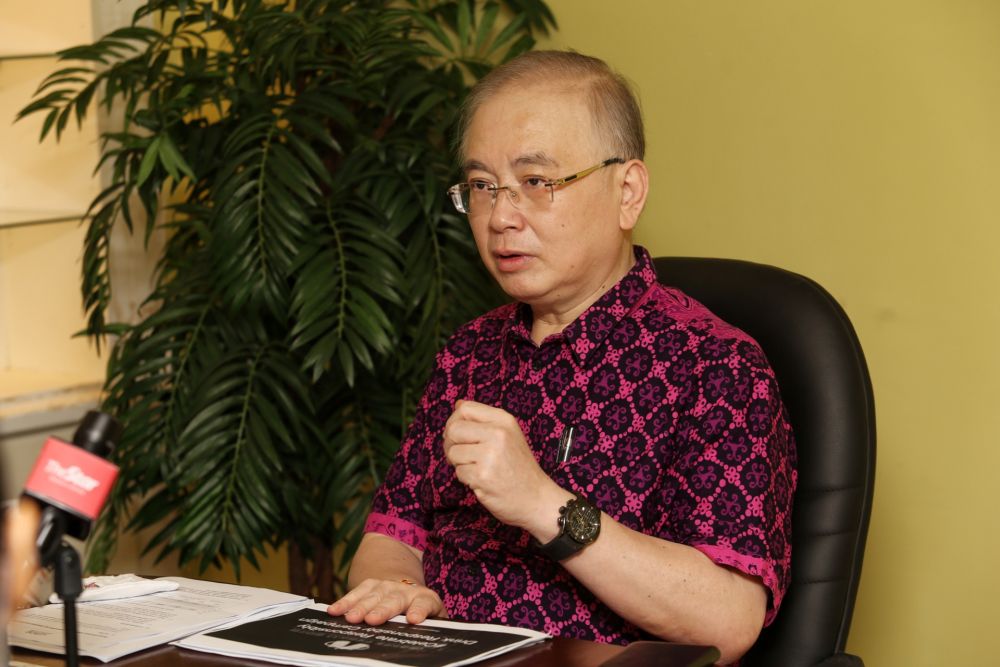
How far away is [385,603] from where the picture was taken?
133 cm

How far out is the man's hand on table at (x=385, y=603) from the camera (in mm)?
1280

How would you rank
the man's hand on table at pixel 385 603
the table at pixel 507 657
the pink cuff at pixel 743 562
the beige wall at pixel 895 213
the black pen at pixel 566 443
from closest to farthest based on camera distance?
the table at pixel 507 657 < the man's hand on table at pixel 385 603 < the pink cuff at pixel 743 562 < the black pen at pixel 566 443 < the beige wall at pixel 895 213

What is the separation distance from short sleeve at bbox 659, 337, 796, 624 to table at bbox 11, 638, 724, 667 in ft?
1.04

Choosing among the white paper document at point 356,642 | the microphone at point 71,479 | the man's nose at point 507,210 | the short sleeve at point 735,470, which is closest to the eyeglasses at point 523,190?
the man's nose at point 507,210

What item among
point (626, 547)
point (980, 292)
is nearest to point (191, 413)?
point (626, 547)

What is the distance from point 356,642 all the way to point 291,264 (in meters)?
1.10

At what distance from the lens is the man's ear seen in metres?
1.65

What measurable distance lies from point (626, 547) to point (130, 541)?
1.85 meters

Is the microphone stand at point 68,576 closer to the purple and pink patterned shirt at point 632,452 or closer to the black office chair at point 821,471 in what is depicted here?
the purple and pink patterned shirt at point 632,452

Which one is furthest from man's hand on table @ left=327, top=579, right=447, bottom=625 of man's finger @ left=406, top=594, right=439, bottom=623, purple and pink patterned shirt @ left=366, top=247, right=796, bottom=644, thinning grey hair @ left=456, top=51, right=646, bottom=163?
thinning grey hair @ left=456, top=51, right=646, bottom=163

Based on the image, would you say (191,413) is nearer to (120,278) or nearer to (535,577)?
(120,278)

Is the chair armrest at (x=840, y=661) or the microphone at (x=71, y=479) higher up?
the microphone at (x=71, y=479)

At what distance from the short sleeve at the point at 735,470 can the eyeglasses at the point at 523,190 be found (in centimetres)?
29

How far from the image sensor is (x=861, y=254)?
77.3 inches
